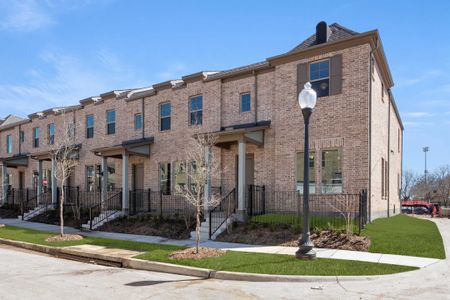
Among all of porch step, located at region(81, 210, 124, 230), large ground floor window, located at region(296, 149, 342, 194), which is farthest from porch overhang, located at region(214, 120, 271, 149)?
porch step, located at region(81, 210, 124, 230)

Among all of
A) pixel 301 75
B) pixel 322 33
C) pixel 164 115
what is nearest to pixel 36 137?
pixel 164 115

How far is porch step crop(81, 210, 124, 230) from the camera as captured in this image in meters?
18.8

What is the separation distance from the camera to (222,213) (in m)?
16.3

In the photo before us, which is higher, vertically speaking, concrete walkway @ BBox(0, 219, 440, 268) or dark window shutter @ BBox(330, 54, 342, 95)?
dark window shutter @ BBox(330, 54, 342, 95)

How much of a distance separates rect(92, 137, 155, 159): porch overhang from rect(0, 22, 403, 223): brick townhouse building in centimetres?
5

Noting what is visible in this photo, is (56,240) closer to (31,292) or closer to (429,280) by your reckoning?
(31,292)

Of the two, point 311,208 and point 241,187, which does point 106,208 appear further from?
point 311,208

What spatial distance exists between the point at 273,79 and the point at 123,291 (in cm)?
1146

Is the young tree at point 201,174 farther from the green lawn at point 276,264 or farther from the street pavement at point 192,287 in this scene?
the street pavement at point 192,287

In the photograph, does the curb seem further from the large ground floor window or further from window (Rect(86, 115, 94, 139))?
window (Rect(86, 115, 94, 139))

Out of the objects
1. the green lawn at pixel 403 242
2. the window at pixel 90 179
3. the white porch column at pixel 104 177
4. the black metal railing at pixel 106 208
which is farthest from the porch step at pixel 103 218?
the green lawn at pixel 403 242

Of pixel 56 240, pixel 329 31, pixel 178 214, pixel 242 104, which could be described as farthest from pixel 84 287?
pixel 329 31

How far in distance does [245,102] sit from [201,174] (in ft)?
23.6

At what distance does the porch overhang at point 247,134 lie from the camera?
51.5 ft
